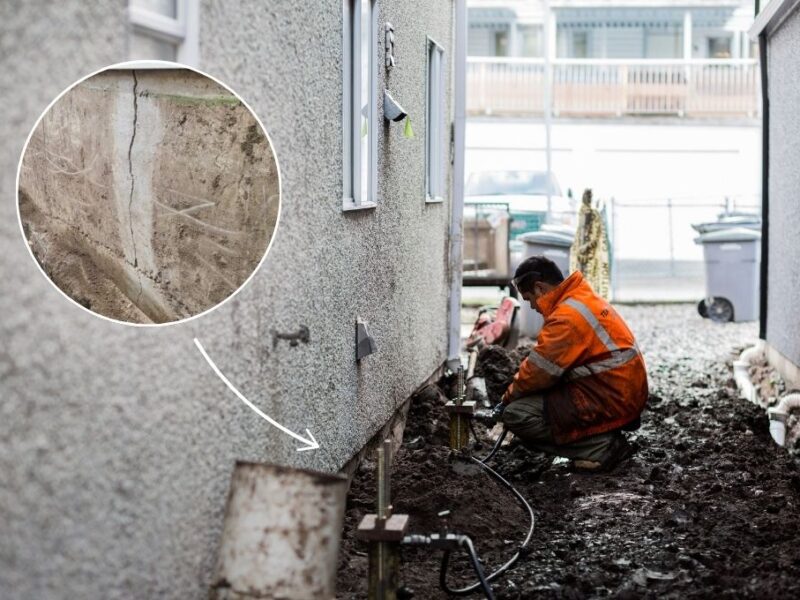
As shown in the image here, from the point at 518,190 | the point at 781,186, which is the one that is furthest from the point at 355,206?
the point at 518,190

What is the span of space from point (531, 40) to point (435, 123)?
30.0 metres

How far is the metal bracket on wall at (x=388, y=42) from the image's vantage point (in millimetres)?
7486

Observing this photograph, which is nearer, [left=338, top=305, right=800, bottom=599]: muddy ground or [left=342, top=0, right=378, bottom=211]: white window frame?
[left=338, top=305, right=800, bottom=599]: muddy ground

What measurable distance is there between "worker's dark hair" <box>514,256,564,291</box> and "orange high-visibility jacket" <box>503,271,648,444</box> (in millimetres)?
75

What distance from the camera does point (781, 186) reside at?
11086 millimetres

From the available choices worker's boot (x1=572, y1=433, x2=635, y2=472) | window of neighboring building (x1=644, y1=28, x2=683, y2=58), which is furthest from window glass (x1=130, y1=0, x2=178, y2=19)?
window of neighboring building (x1=644, y1=28, x2=683, y2=58)

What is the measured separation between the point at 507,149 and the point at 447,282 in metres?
22.1

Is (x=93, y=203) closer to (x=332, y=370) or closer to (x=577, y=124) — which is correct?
(x=332, y=370)

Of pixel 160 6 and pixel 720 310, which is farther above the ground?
pixel 160 6

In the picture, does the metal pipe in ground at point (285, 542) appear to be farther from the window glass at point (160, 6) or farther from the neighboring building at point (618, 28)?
the neighboring building at point (618, 28)

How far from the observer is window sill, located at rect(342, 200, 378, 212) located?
6.25 metres

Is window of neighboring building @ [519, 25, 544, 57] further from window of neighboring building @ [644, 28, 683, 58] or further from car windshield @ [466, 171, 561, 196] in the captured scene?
car windshield @ [466, 171, 561, 196]

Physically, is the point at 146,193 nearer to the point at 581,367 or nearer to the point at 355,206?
the point at 355,206

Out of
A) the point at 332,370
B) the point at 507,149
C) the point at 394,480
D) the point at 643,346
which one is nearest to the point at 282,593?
the point at 332,370
